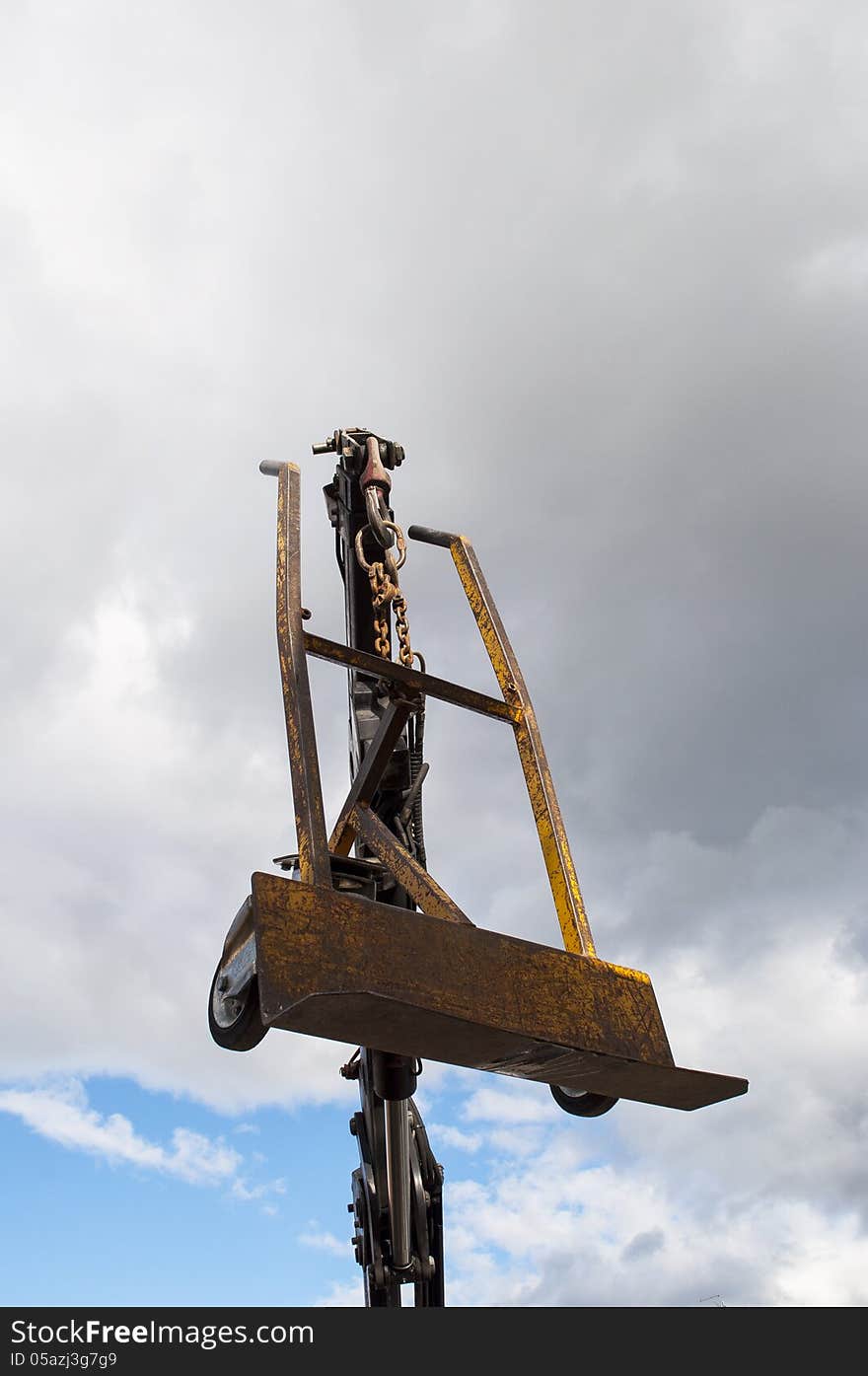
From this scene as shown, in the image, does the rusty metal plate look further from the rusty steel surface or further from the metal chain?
the metal chain

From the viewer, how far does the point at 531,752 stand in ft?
20.2

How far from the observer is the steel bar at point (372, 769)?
5742mm

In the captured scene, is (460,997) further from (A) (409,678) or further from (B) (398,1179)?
(B) (398,1179)

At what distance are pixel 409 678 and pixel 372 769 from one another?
0.52m

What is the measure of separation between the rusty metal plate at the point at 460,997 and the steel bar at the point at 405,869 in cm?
29

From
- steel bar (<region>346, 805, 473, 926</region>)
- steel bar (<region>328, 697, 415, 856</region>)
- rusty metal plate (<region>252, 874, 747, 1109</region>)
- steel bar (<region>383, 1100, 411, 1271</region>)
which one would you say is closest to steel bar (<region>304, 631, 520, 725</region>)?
steel bar (<region>328, 697, 415, 856</region>)

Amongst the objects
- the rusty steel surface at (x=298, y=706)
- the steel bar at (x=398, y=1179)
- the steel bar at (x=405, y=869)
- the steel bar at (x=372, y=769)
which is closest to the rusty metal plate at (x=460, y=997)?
the steel bar at (x=405, y=869)

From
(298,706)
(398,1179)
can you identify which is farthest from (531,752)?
(398,1179)

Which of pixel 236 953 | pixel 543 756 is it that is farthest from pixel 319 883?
pixel 543 756

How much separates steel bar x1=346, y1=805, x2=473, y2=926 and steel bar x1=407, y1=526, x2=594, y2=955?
754mm

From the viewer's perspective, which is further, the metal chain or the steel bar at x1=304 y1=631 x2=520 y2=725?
the metal chain

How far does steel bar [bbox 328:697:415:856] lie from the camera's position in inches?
226
